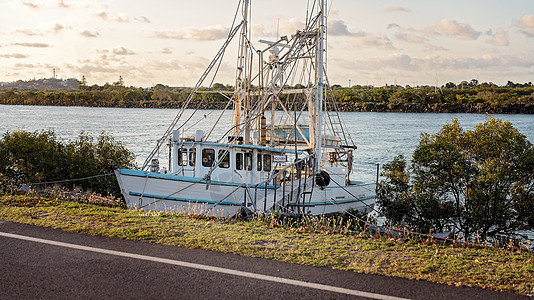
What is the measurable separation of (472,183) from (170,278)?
522 inches

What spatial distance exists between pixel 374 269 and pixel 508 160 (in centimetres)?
1162

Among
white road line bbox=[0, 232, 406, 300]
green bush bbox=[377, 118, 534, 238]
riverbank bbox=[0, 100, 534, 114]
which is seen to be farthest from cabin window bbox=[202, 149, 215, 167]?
riverbank bbox=[0, 100, 534, 114]

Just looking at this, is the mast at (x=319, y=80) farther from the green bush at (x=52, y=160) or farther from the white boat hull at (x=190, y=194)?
the green bush at (x=52, y=160)

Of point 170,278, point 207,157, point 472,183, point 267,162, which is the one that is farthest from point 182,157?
point 170,278

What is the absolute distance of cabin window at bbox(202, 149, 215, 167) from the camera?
62.0 ft

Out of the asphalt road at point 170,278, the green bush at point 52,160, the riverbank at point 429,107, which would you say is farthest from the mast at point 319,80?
the riverbank at point 429,107

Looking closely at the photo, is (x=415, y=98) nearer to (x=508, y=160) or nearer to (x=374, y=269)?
(x=508, y=160)

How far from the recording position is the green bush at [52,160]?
20234 mm

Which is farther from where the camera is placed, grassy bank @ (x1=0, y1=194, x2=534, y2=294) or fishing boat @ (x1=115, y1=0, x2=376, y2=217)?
fishing boat @ (x1=115, y1=0, x2=376, y2=217)

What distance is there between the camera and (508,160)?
55.6ft

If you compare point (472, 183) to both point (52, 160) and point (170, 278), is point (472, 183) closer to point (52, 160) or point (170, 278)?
point (170, 278)

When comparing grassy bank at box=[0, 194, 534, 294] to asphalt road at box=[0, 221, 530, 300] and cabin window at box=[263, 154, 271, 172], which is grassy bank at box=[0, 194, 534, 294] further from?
cabin window at box=[263, 154, 271, 172]

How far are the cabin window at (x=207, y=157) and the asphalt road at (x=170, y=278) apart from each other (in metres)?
10.3

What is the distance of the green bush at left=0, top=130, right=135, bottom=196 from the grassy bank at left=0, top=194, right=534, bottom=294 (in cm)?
952
